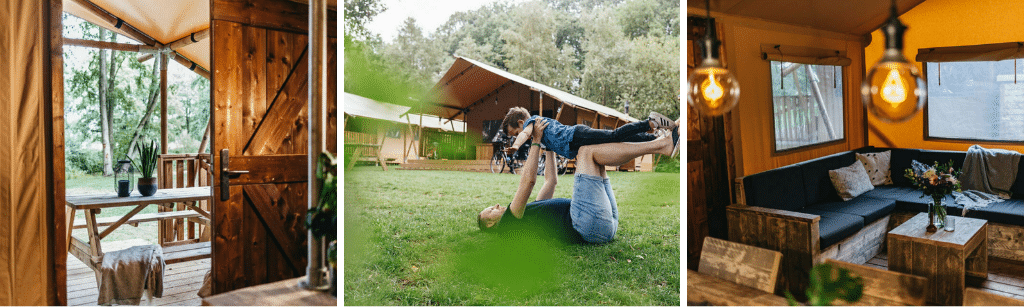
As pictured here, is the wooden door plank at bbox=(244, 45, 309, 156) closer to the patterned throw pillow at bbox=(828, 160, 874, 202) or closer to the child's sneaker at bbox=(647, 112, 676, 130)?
the child's sneaker at bbox=(647, 112, 676, 130)

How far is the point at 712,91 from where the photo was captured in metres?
2.53

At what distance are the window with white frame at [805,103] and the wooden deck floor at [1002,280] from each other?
1213 millimetres

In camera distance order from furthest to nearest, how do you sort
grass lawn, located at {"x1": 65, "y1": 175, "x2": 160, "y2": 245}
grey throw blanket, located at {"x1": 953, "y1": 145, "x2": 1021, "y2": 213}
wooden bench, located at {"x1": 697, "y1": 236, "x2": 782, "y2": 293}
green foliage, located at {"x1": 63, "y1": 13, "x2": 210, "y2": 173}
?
green foliage, located at {"x1": 63, "y1": 13, "x2": 210, "y2": 173} → grass lawn, located at {"x1": 65, "y1": 175, "x2": 160, "y2": 245} → grey throw blanket, located at {"x1": 953, "y1": 145, "x2": 1021, "y2": 213} → wooden bench, located at {"x1": 697, "y1": 236, "x2": 782, "y2": 293}

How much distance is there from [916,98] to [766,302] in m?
1.63

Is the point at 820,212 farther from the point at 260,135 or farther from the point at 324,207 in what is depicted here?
the point at 260,135

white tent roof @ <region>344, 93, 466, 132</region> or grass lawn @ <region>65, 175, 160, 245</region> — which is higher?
white tent roof @ <region>344, 93, 466, 132</region>

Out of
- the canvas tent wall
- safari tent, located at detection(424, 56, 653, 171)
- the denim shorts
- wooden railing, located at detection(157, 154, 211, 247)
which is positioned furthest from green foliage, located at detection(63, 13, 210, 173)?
the denim shorts

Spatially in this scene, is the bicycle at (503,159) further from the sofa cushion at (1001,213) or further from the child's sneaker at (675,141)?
the sofa cushion at (1001,213)

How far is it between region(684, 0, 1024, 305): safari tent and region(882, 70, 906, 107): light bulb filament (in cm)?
1

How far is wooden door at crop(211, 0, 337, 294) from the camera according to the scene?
133 inches

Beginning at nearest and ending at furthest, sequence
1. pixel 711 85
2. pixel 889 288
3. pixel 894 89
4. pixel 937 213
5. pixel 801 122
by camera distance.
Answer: pixel 894 89
pixel 711 85
pixel 889 288
pixel 937 213
pixel 801 122

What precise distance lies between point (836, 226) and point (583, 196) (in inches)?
67.0

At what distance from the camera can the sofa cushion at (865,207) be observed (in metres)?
4.03

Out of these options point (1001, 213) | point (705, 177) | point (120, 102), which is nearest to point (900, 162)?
point (1001, 213)
